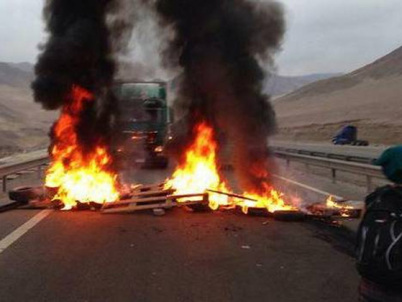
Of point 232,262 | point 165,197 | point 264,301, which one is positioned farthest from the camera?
point 165,197

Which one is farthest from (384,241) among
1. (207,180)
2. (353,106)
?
(353,106)

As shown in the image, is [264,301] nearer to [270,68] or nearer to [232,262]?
[232,262]

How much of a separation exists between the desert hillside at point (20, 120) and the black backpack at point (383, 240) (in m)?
12.6

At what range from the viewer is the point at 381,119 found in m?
64.9

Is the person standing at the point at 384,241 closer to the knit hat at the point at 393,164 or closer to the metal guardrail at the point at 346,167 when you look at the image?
the knit hat at the point at 393,164

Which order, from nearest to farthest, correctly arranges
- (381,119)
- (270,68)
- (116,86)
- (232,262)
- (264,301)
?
(264,301) < (232,262) < (270,68) < (116,86) < (381,119)

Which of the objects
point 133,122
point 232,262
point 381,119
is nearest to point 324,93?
point 381,119

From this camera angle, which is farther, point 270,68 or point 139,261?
point 270,68

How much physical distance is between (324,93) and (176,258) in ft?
406

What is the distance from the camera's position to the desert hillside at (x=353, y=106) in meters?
60.0

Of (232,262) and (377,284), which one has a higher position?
(377,284)

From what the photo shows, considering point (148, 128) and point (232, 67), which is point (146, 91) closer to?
point (148, 128)

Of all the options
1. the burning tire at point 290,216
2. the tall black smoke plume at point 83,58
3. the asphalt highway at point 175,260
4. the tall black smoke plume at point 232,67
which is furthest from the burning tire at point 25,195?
the burning tire at point 290,216

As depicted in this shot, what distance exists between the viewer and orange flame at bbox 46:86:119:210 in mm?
12508
